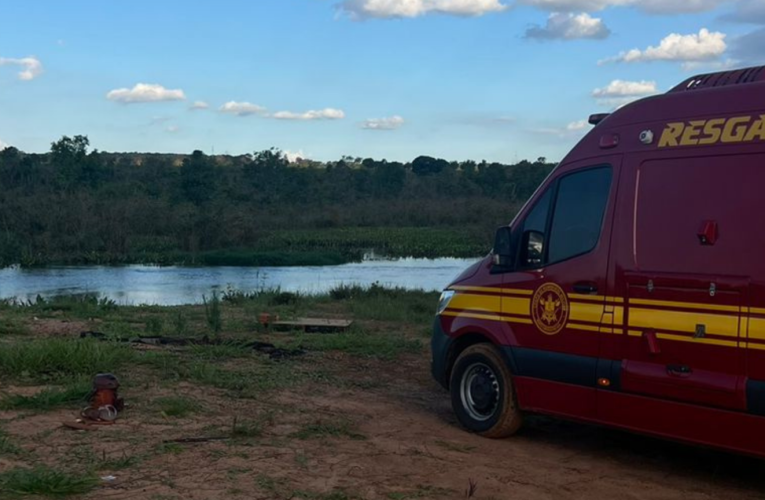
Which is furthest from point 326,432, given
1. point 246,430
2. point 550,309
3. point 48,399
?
point 48,399

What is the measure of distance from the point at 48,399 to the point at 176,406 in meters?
1.10

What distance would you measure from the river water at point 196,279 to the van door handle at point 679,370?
64.3ft

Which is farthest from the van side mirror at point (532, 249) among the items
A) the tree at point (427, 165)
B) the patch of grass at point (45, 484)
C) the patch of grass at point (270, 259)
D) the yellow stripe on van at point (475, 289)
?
the tree at point (427, 165)

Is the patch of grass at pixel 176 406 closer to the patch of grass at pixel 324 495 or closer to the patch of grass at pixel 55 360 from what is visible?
the patch of grass at pixel 55 360

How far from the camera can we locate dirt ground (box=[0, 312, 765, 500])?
562cm

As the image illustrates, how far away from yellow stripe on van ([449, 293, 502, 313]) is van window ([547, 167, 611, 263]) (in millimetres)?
624

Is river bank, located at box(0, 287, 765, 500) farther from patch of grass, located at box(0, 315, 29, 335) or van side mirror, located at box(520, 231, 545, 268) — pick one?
van side mirror, located at box(520, 231, 545, 268)

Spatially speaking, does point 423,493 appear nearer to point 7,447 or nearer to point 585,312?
point 585,312

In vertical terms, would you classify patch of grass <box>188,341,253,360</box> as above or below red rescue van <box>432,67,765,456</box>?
below

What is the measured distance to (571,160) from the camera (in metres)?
6.73

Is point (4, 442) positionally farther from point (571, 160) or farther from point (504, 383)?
point (571, 160)

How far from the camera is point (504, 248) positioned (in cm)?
699

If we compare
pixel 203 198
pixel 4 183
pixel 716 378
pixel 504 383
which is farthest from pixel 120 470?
pixel 4 183

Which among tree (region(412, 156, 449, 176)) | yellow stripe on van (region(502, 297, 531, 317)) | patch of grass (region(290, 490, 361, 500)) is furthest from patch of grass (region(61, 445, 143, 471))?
tree (region(412, 156, 449, 176))
